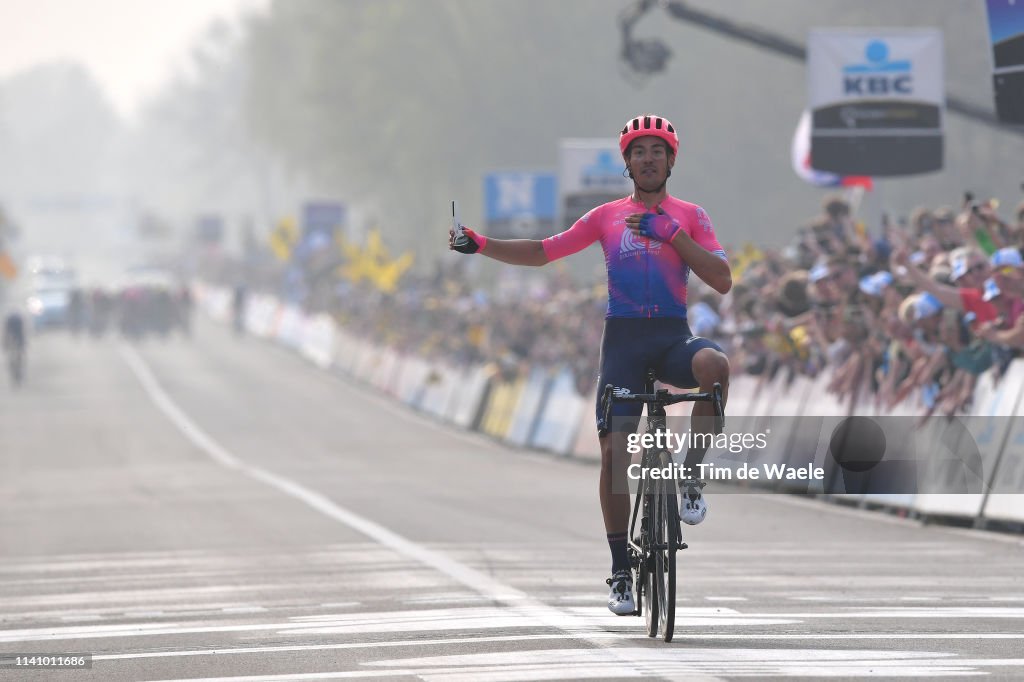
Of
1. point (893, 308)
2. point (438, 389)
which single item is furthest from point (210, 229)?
point (893, 308)

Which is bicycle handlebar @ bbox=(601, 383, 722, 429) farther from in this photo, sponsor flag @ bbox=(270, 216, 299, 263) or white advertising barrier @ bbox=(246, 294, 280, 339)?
white advertising barrier @ bbox=(246, 294, 280, 339)

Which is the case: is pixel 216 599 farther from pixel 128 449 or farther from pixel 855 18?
pixel 855 18

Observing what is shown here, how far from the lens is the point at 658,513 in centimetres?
873

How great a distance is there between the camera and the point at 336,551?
47.8 feet

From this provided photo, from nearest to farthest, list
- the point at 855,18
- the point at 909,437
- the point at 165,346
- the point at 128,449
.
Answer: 1. the point at 909,437
2. the point at 128,449
3. the point at 855,18
4. the point at 165,346

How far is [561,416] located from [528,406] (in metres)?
1.95

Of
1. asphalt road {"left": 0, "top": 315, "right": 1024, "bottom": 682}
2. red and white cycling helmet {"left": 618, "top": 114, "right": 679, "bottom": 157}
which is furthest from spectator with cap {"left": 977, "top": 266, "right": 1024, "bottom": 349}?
red and white cycling helmet {"left": 618, "top": 114, "right": 679, "bottom": 157}

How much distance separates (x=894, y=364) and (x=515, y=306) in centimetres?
1537

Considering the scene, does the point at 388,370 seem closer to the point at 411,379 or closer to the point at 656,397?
the point at 411,379

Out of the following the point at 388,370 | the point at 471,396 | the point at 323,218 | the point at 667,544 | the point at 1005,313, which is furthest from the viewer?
the point at 323,218

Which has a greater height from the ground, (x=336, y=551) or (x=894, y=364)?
(x=894, y=364)

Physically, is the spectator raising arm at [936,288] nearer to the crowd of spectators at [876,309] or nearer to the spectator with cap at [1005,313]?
the crowd of spectators at [876,309]

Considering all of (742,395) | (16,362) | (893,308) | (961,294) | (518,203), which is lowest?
(16,362)

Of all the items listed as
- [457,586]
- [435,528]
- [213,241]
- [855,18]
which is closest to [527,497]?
[435,528]
